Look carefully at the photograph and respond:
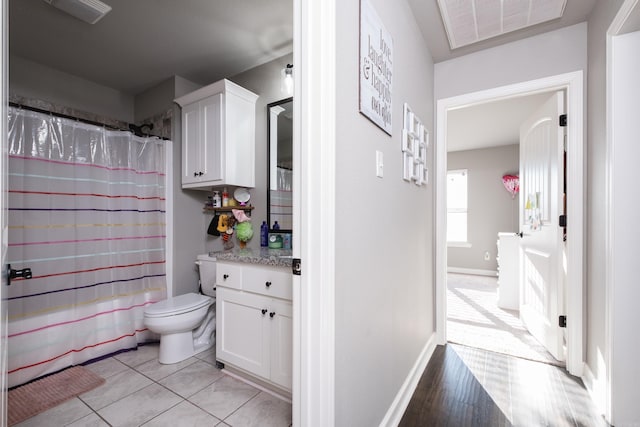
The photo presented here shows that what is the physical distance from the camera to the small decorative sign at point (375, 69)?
1233 mm

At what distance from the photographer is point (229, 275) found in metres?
1.97

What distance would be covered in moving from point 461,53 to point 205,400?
9.96ft

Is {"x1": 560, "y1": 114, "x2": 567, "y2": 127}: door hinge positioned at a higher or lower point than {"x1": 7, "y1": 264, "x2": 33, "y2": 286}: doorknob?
higher

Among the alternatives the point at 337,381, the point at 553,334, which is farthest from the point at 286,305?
the point at 553,334

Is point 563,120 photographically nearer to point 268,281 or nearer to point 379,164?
point 379,164

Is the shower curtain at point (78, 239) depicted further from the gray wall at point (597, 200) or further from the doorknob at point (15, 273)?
the gray wall at point (597, 200)

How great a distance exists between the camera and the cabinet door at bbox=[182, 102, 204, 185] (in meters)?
2.63

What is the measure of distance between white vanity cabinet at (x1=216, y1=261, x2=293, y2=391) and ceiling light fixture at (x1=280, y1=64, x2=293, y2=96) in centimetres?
142

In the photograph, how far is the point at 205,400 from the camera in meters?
1.74

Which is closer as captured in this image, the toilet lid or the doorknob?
the doorknob

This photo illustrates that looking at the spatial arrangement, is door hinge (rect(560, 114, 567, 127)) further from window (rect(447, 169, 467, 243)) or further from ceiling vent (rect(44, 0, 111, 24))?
window (rect(447, 169, 467, 243))

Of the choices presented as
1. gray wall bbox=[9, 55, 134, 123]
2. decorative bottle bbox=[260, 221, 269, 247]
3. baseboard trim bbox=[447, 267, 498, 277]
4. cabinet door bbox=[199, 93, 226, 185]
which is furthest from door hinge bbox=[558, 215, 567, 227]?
gray wall bbox=[9, 55, 134, 123]

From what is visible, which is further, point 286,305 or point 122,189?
point 122,189

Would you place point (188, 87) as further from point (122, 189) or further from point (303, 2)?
point (303, 2)
